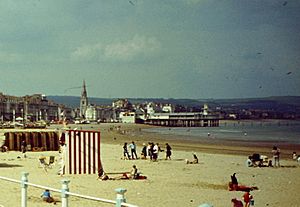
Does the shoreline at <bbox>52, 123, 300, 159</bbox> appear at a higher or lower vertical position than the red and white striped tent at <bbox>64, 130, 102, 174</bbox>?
lower

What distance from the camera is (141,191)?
14.3 metres

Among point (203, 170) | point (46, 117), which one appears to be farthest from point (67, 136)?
point (46, 117)

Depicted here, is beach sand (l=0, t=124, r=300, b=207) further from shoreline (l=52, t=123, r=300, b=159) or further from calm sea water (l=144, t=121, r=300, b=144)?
calm sea water (l=144, t=121, r=300, b=144)

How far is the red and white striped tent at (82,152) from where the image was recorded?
17.2 meters

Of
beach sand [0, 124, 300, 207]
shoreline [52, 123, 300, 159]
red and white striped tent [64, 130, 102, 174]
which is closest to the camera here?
beach sand [0, 124, 300, 207]

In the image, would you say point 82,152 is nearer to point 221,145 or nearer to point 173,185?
point 173,185

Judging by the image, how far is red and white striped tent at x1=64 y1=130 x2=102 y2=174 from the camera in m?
17.2

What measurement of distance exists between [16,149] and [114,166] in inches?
463

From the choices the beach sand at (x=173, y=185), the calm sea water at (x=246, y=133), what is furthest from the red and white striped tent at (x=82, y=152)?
the calm sea water at (x=246, y=133)

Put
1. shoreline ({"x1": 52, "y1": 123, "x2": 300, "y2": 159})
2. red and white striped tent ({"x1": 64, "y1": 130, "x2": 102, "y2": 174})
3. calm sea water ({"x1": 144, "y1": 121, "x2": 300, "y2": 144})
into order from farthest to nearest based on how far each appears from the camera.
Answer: calm sea water ({"x1": 144, "y1": 121, "x2": 300, "y2": 144})
shoreline ({"x1": 52, "y1": 123, "x2": 300, "y2": 159})
red and white striped tent ({"x1": 64, "y1": 130, "x2": 102, "y2": 174})

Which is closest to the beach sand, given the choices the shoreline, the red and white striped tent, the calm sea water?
the red and white striped tent

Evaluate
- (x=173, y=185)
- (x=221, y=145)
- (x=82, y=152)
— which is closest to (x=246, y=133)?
(x=221, y=145)

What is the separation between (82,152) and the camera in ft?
57.5

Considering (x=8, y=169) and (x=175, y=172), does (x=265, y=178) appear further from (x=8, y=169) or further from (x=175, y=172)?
(x=8, y=169)
